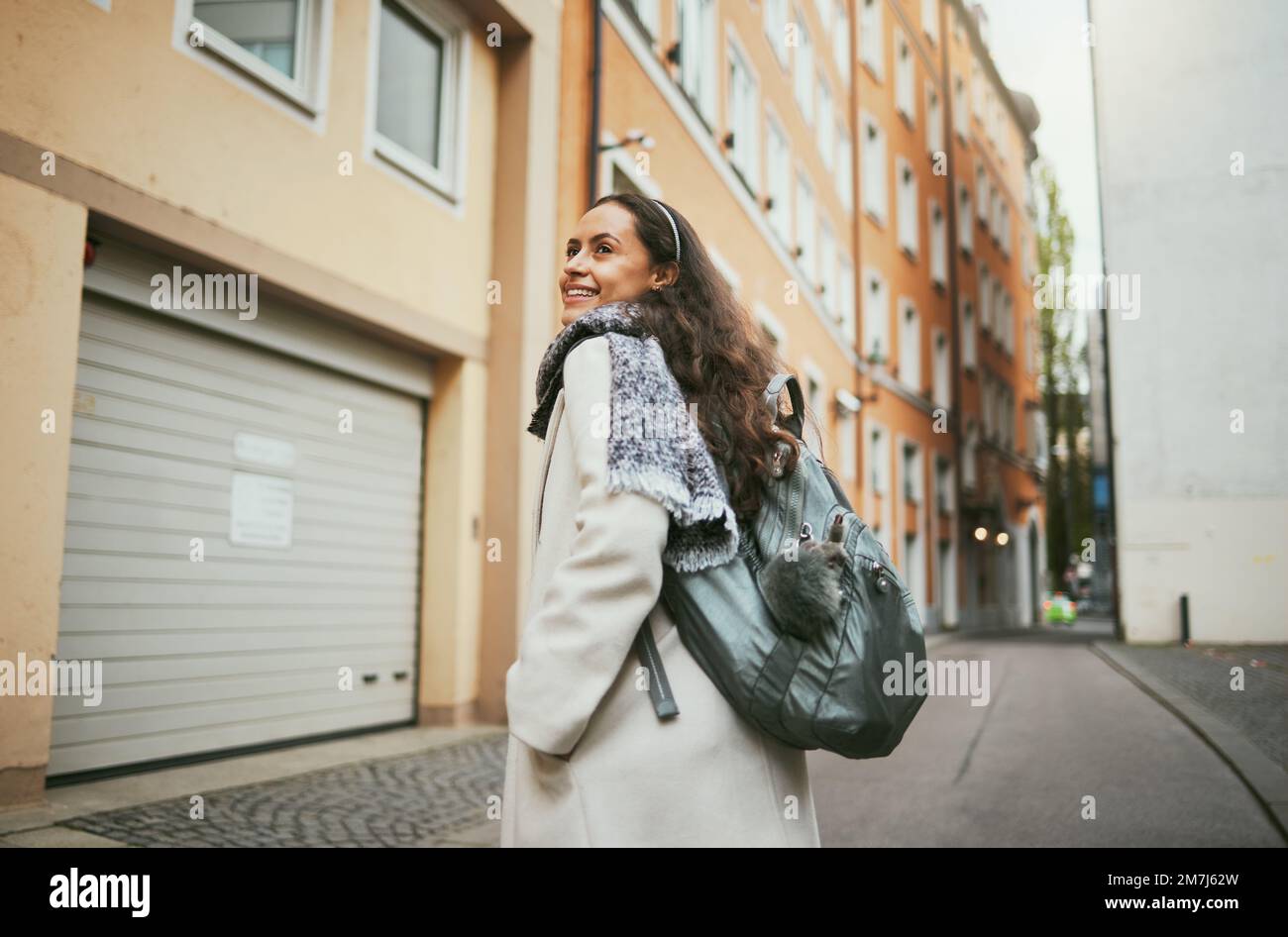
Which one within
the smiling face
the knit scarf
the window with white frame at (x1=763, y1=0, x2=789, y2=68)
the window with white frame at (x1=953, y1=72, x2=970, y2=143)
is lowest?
the knit scarf

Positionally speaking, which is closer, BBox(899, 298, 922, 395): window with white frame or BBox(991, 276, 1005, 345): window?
BBox(899, 298, 922, 395): window with white frame

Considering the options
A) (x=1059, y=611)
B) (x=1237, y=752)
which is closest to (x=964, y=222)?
(x=1059, y=611)

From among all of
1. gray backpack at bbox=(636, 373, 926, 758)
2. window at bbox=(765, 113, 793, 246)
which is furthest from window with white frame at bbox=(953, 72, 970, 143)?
gray backpack at bbox=(636, 373, 926, 758)

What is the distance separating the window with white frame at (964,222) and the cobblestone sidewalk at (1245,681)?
16984 millimetres

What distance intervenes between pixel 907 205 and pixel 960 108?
19.1 ft

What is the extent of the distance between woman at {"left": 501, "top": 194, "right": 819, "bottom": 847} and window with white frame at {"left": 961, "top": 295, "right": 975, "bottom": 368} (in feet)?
103

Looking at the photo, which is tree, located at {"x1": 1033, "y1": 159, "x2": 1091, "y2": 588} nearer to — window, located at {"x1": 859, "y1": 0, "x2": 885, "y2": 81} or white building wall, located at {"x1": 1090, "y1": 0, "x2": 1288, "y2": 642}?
window, located at {"x1": 859, "y1": 0, "x2": 885, "y2": 81}

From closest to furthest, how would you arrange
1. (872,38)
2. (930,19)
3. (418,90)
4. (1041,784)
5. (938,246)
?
(1041,784), (418,90), (872,38), (930,19), (938,246)

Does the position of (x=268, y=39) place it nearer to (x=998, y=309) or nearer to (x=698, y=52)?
(x=698, y=52)

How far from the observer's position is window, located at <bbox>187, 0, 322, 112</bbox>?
6314 mm

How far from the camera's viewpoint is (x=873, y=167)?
2431cm

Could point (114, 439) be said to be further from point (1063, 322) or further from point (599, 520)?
point (1063, 322)

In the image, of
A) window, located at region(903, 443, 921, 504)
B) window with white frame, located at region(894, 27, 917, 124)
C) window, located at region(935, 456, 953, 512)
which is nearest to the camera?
Result: window with white frame, located at region(894, 27, 917, 124)
